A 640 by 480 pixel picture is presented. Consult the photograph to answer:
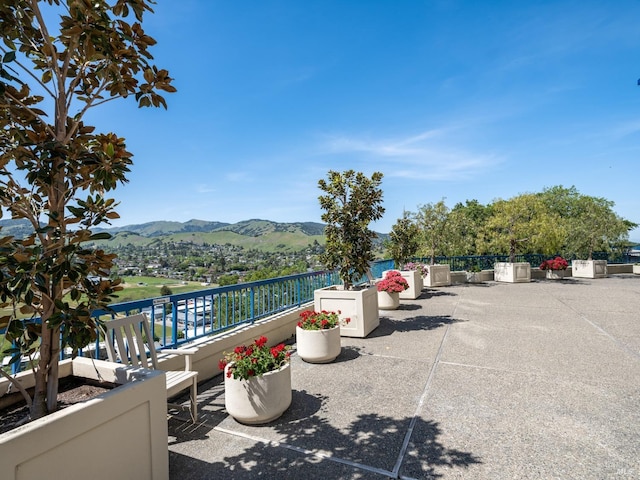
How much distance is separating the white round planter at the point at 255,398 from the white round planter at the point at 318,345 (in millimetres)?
1620

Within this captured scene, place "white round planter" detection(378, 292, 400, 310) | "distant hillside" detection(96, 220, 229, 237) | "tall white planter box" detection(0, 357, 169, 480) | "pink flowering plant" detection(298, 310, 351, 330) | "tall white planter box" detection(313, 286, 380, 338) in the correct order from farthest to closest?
"distant hillside" detection(96, 220, 229, 237) < "white round planter" detection(378, 292, 400, 310) < "tall white planter box" detection(313, 286, 380, 338) < "pink flowering plant" detection(298, 310, 351, 330) < "tall white planter box" detection(0, 357, 169, 480)

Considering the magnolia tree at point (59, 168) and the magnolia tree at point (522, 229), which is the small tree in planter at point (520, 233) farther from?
the magnolia tree at point (59, 168)

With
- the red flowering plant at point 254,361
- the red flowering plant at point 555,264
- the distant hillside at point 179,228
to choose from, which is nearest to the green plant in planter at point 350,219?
the red flowering plant at point 254,361

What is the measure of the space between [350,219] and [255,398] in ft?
14.5

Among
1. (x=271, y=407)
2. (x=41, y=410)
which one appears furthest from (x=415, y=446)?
(x=41, y=410)

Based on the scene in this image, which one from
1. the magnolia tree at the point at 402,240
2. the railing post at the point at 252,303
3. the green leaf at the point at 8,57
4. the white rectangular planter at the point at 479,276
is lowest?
the white rectangular planter at the point at 479,276

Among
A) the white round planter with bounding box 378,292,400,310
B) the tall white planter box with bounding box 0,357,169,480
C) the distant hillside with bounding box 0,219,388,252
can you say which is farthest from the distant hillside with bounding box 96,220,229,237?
the tall white planter box with bounding box 0,357,169,480

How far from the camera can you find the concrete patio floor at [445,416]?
101 inches

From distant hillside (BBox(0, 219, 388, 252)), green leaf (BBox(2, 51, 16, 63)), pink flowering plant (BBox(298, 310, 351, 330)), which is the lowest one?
pink flowering plant (BBox(298, 310, 351, 330))

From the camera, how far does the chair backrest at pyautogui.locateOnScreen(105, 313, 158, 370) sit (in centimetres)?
314

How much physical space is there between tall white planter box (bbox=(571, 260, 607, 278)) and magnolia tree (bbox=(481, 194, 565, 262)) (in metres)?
1.78

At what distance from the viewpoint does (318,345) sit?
16.1 ft

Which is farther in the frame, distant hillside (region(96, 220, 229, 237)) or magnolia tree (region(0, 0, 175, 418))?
distant hillside (region(96, 220, 229, 237))

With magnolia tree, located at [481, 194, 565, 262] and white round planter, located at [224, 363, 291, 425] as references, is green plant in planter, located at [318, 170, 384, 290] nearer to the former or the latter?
white round planter, located at [224, 363, 291, 425]
